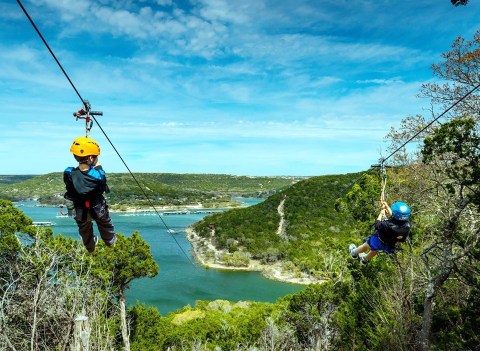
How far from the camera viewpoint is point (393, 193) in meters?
13.1

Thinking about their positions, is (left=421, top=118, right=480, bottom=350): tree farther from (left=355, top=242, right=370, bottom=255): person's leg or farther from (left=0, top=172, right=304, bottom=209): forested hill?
(left=0, top=172, right=304, bottom=209): forested hill

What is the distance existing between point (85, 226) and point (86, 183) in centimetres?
87

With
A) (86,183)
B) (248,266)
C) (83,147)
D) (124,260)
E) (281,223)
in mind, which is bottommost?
(248,266)

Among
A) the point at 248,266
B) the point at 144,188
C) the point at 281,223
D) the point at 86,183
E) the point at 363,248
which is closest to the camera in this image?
the point at 86,183

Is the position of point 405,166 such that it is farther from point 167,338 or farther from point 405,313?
point 167,338

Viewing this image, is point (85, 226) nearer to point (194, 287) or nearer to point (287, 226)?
point (194, 287)

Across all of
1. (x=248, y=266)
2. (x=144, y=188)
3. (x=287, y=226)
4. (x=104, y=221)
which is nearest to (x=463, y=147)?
(x=104, y=221)

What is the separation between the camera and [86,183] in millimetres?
3799

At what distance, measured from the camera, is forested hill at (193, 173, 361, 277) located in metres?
49.6

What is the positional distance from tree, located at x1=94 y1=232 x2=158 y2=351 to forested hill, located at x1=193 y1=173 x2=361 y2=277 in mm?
28577

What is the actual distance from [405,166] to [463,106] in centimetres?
387

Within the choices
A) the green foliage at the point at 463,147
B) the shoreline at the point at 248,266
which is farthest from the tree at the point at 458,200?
the shoreline at the point at 248,266

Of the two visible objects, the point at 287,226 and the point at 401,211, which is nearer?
the point at 401,211

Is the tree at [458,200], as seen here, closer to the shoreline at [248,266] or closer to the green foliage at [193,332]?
the green foliage at [193,332]
